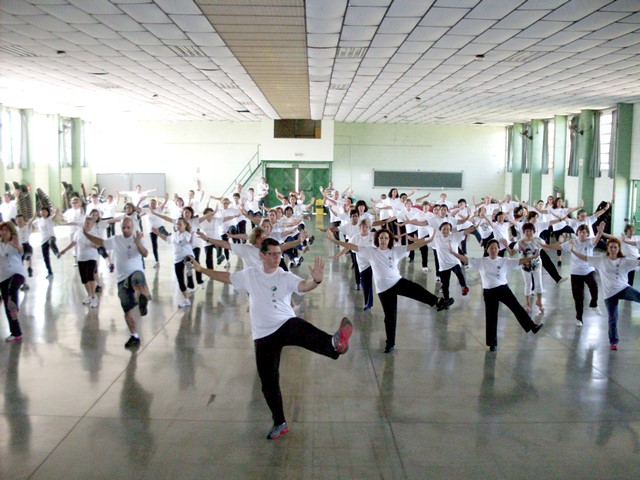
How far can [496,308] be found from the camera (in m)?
7.75

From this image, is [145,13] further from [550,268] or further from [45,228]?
[550,268]

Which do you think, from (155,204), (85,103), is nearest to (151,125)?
(85,103)

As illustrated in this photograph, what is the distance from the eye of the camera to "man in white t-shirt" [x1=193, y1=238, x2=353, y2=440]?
200 inches

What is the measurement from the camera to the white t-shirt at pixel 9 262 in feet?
25.2

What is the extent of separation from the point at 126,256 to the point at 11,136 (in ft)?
55.8

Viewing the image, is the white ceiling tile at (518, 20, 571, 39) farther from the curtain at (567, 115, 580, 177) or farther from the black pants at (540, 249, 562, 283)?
the curtain at (567, 115, 580, 177)

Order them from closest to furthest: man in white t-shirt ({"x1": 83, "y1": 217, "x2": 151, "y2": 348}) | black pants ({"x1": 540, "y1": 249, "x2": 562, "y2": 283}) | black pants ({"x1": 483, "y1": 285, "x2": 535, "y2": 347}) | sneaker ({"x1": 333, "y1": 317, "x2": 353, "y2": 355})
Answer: sneaker ({"x1": 333, "y1": 317, "x2": 353, "y2": 355})
black pants ({"x1": 483, "y1": 285, "x2": 535, "y2": 347})
man in white t-shirt ({"x1": 83, "y1": 217, "x2": 151, "y2": 348})
black pants ({"x1": 540, "y1": 249, "x2": 562, "y2": 283})

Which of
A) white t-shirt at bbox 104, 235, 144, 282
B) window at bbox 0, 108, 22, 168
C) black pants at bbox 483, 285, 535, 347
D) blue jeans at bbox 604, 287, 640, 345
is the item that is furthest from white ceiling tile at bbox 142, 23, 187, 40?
window at bbox 0, 108, 22, 168

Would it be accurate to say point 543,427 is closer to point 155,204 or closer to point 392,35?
point 392,35

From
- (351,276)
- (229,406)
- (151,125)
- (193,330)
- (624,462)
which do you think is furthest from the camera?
(151,125)

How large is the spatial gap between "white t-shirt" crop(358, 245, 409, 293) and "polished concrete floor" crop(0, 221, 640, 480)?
0.88 m

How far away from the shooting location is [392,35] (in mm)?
9859

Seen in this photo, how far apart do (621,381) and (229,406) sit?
13.7ft

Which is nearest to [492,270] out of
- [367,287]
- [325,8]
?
[367,287]
